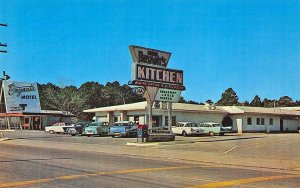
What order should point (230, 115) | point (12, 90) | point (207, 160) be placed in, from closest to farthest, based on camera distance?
point (207, 160), point (230, 115), point (12, 90)

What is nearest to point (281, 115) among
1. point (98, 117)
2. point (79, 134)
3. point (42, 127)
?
point (98, 117)

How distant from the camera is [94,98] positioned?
4277 inches

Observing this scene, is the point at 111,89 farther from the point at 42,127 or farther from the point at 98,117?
the point at 98,117

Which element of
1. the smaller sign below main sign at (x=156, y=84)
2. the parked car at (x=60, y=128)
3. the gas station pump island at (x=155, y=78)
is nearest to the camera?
the smaller sign below main sign at (x=156, y=84)

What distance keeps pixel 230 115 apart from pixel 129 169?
145ft

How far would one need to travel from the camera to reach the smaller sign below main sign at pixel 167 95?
113ft

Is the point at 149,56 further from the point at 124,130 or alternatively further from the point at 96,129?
the point at 96,129

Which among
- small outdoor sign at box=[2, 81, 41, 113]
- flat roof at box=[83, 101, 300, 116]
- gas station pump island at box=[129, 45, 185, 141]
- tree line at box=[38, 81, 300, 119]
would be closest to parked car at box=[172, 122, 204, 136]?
flat roof at box=[83, 101, 300, 116]

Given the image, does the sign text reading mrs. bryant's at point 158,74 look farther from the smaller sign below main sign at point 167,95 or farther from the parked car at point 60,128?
the parked car at point 60,128

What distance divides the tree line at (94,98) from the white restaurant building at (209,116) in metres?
3.46

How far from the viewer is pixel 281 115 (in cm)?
6147

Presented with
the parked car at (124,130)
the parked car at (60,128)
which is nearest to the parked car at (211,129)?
the parked car at (124,130)

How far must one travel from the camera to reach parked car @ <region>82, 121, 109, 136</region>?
44.4 metres

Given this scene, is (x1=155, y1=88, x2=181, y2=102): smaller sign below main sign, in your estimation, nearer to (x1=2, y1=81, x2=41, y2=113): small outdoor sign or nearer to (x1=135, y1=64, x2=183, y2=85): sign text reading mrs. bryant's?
(x1=135, y1=64, x2=183, y2=85): sign text reading mrs. bryant's
